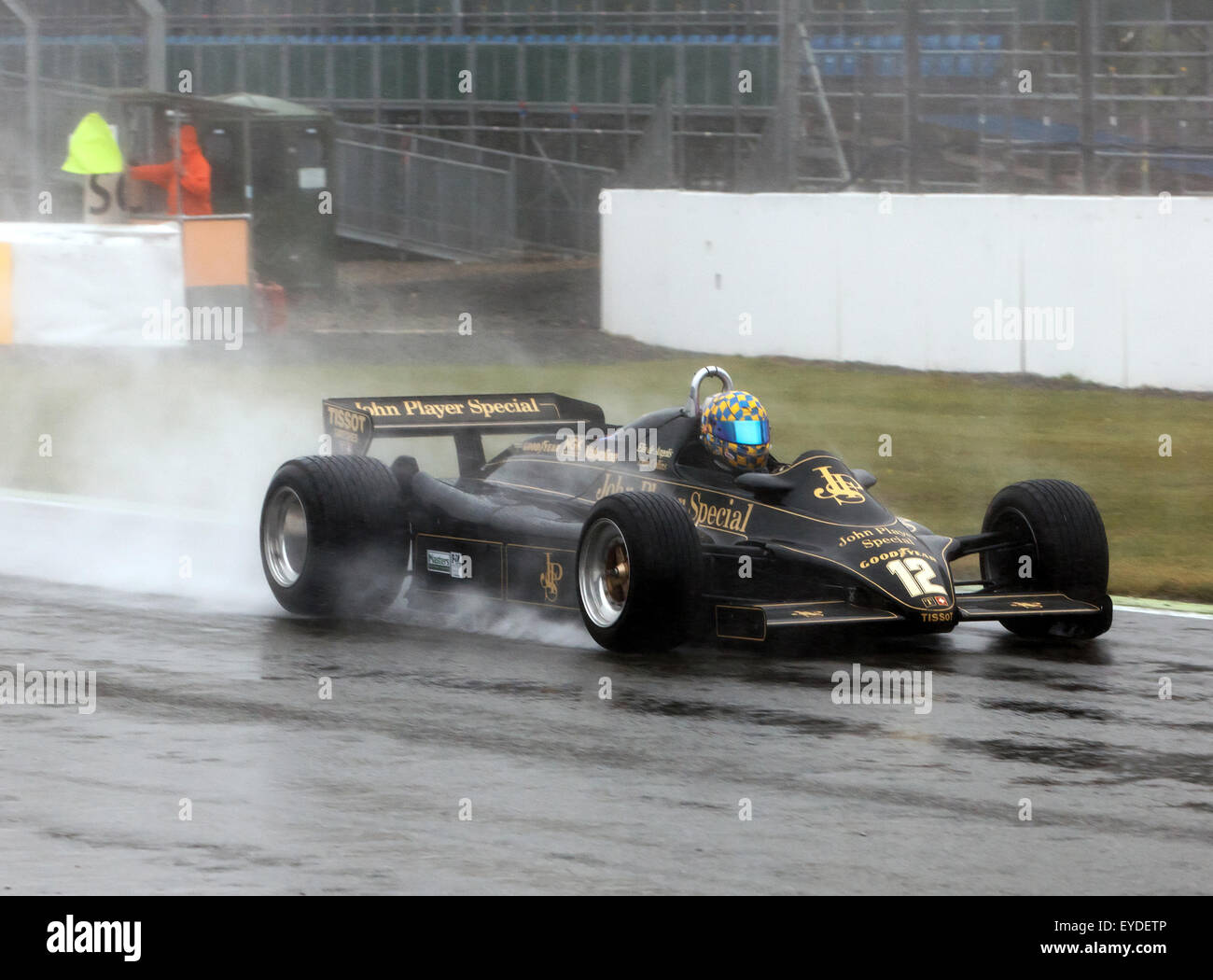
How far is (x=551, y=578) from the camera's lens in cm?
858

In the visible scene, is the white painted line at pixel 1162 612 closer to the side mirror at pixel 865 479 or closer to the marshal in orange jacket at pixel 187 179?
the side mirror at pixel 865 479

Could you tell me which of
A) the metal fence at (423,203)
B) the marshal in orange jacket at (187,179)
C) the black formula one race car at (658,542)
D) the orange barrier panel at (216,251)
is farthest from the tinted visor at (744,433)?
the metal fence at (423,203)

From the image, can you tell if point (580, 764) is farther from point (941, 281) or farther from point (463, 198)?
point (463, 198)

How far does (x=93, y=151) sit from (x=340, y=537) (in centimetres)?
1634

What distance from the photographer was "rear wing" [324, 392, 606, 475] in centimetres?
979

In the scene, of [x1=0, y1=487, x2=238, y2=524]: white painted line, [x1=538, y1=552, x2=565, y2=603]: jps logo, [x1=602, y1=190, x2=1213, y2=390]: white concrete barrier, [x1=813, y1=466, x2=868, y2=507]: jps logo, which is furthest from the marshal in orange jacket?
[x1=813, y1=466, x2=868, y2=507]: jps logo

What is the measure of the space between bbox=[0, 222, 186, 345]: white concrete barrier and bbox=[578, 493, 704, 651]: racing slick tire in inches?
479

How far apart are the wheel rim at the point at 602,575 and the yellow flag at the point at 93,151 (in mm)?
17156

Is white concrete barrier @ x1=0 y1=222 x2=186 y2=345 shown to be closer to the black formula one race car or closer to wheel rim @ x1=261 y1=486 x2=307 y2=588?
the black formula one race car

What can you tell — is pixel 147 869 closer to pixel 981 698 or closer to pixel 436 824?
pixel 436 824

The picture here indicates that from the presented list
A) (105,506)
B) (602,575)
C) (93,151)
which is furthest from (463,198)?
(602,575)

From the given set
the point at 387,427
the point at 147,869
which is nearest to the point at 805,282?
the point at 387,427
